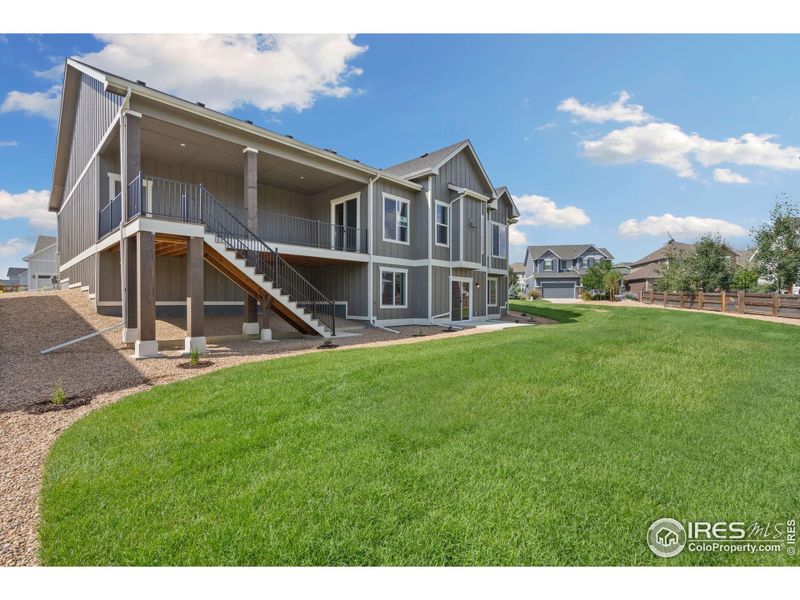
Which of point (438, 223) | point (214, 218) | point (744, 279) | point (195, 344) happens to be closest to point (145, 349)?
point (195, 344)

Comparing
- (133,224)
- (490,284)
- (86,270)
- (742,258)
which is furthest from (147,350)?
(742,258)

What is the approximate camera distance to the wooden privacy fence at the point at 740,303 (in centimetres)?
1802

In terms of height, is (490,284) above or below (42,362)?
above

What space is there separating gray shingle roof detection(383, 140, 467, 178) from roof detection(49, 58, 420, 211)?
1.08m

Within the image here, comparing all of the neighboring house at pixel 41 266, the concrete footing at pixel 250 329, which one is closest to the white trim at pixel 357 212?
the concrete footing at pixel 250 329

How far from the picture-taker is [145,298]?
829 cm

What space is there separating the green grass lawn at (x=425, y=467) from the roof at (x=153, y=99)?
7317 millimetres

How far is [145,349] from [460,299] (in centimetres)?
1245

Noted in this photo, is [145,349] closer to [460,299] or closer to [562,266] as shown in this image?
[460,299]

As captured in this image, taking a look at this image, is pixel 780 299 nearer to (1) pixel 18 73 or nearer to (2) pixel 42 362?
(2) pixel 42 362

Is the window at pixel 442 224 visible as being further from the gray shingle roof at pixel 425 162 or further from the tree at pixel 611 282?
the tree at pixel 611 282

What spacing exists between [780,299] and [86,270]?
30.4m

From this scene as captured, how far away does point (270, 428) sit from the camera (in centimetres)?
403

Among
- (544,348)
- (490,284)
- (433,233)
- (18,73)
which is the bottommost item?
(544,348)
